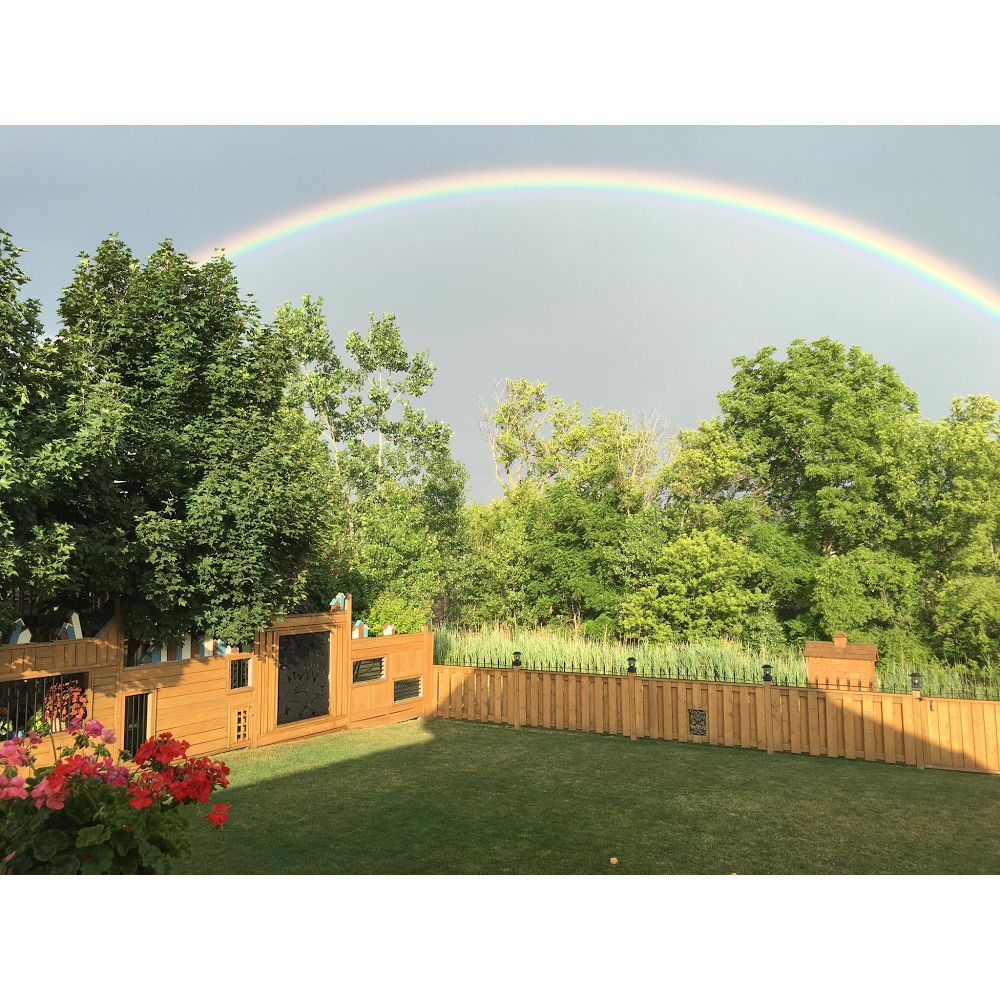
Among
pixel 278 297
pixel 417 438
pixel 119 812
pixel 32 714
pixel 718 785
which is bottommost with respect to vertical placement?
pixel 718 785

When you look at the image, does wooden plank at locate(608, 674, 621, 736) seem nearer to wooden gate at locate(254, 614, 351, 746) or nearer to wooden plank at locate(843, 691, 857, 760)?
wooden plank at locate(843, 691, 857, 760)

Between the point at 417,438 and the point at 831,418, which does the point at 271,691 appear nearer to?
the point at 417,438

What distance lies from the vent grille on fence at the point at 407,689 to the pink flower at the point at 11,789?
10.4 m

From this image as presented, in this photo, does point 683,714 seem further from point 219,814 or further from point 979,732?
point 219,814

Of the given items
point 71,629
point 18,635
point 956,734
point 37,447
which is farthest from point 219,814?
point 956,734

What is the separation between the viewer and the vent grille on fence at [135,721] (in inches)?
335

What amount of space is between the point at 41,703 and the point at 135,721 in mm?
1275

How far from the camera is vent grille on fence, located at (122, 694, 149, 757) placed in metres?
8.52

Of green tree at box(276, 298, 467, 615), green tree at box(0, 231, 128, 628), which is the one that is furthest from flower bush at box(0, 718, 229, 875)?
green tree at box(276, 298, 467, 615)

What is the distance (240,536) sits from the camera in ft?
30.9

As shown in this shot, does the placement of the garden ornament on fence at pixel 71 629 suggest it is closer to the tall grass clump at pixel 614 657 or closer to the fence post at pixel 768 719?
the tall grass clump at pixel 614 657

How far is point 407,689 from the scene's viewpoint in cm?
1324
